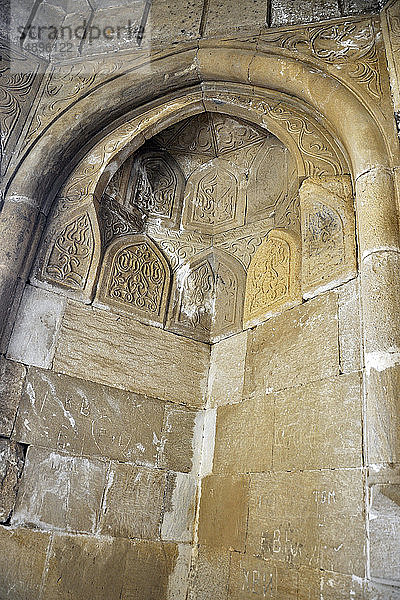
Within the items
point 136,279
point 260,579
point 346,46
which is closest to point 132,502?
point 260,579

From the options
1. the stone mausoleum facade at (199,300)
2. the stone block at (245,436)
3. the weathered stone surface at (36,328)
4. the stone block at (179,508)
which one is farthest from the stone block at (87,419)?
the stone block at (245,436)

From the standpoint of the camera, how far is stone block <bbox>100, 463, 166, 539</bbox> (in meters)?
3.71

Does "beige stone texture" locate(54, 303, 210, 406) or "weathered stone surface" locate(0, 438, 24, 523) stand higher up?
"beige stone texture" locate(54, 303, 210, 406)

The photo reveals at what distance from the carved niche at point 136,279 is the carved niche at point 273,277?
79cm

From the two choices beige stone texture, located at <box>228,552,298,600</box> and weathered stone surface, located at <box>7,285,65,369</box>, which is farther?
weathered stone surface, located at <box>7,285,65,369</box>

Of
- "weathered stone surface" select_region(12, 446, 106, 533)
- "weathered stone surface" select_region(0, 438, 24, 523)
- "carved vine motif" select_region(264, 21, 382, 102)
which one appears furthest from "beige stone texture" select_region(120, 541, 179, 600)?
"carved vine motif" select_region(264, 21, 382, 102)

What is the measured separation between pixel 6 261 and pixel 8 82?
176 cm

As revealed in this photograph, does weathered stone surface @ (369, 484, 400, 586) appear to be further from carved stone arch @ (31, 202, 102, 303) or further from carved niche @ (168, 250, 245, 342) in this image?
carved stone arch @ (31, 202, 102, 303)

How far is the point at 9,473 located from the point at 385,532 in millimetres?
2347

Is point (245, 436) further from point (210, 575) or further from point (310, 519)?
point (210, 575)

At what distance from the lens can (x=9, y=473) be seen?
3395 millimetres

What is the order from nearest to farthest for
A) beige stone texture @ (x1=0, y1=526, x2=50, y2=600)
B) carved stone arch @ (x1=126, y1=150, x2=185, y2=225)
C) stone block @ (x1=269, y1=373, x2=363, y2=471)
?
stone block @ (x1=269, y1=373, x2=363, y2=471) < beige stone texture @ (x1=0, y1=526, x2=50, y2=600) < carved stone arch @ (x1=126, y1=150, x2=185, y2=225)

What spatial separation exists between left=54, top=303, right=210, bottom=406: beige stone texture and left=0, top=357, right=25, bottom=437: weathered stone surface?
1.00 ft

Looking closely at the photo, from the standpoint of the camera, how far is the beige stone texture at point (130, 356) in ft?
13.1
